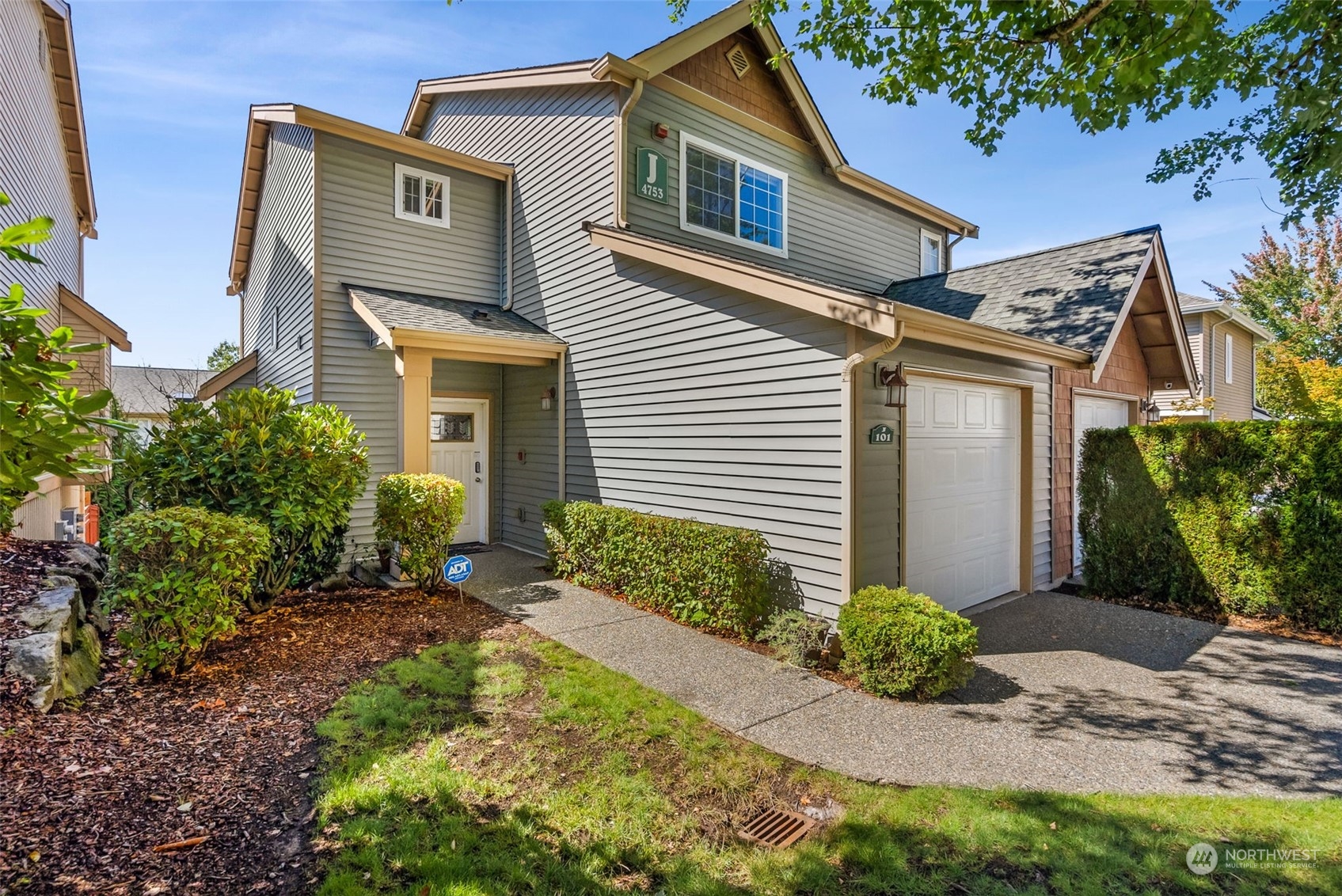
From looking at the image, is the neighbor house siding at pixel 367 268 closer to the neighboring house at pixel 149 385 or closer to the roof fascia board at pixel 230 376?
the roof fascia board at pixel 230 376

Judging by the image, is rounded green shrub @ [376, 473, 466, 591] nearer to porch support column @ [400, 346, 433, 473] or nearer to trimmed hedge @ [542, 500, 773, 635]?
porch support column @ [400, 346, 433, 473]

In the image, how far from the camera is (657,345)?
7301 mm

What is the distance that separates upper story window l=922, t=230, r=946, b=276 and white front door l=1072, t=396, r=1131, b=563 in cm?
529

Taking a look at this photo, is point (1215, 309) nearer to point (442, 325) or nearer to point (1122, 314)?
point (1122, 314)

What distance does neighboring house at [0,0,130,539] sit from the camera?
8254 mm

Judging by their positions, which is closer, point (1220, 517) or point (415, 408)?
point (1220, 517)

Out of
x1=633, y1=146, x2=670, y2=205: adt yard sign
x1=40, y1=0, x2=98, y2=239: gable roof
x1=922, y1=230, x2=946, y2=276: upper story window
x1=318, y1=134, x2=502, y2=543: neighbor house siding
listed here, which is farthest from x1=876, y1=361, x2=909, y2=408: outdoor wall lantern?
x1=40, y1=0, x2=98, y2=239: gable roof

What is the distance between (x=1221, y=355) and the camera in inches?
723

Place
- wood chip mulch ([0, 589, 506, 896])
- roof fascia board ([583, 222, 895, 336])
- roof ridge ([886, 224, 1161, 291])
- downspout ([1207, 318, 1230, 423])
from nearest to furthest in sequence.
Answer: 1. wood chip mulch ([0, 589, 506, 896])
2. roof fascia board ([583, 222, 895, 336])
3. roof ridge ([886, 224, 1161, 291])
4. downspout ([1207, 318, 1230, 423])

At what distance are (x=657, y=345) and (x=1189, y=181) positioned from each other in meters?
8.74

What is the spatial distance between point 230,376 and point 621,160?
860 cm

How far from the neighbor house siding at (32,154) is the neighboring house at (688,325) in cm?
271

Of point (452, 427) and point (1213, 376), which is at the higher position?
point (1213, 376)

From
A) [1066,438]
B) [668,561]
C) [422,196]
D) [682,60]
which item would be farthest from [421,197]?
[1066,438]
